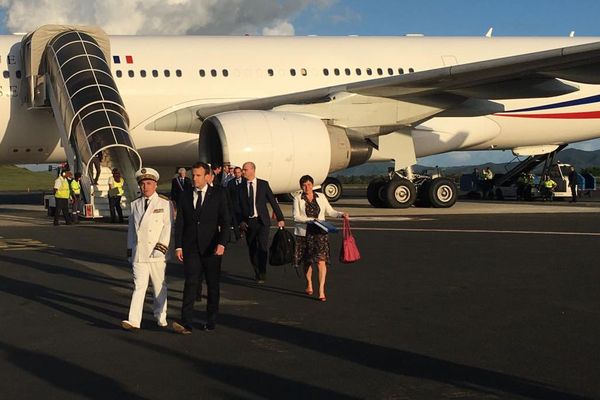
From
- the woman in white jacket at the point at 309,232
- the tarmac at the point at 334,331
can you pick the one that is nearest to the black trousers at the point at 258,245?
the tarmac at the point at 334,331

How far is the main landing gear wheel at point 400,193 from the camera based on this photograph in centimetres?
2002

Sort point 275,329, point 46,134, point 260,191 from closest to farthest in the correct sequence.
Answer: point 275,329, point 260,191, point 46,134

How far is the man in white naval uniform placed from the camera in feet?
22.3

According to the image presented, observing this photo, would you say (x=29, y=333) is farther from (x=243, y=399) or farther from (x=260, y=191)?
(x=260, y=191)

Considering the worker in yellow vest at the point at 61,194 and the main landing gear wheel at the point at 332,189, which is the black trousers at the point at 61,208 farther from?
the main landing gear wheel at the point at 332,189

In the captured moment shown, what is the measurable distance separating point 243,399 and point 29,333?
260cm

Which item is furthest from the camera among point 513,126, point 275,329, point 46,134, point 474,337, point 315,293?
point 513,126

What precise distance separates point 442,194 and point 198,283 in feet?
47.2

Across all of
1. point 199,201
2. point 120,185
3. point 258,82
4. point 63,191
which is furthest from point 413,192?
point 199,201

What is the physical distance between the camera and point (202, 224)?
6.82 m

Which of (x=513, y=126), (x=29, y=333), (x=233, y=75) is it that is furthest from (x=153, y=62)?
(x=29, y=333)

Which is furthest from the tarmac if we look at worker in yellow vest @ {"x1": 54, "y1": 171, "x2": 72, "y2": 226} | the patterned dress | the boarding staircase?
the boarding staircase

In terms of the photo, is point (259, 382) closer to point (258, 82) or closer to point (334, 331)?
point (334, 331)

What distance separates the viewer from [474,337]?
624cm
